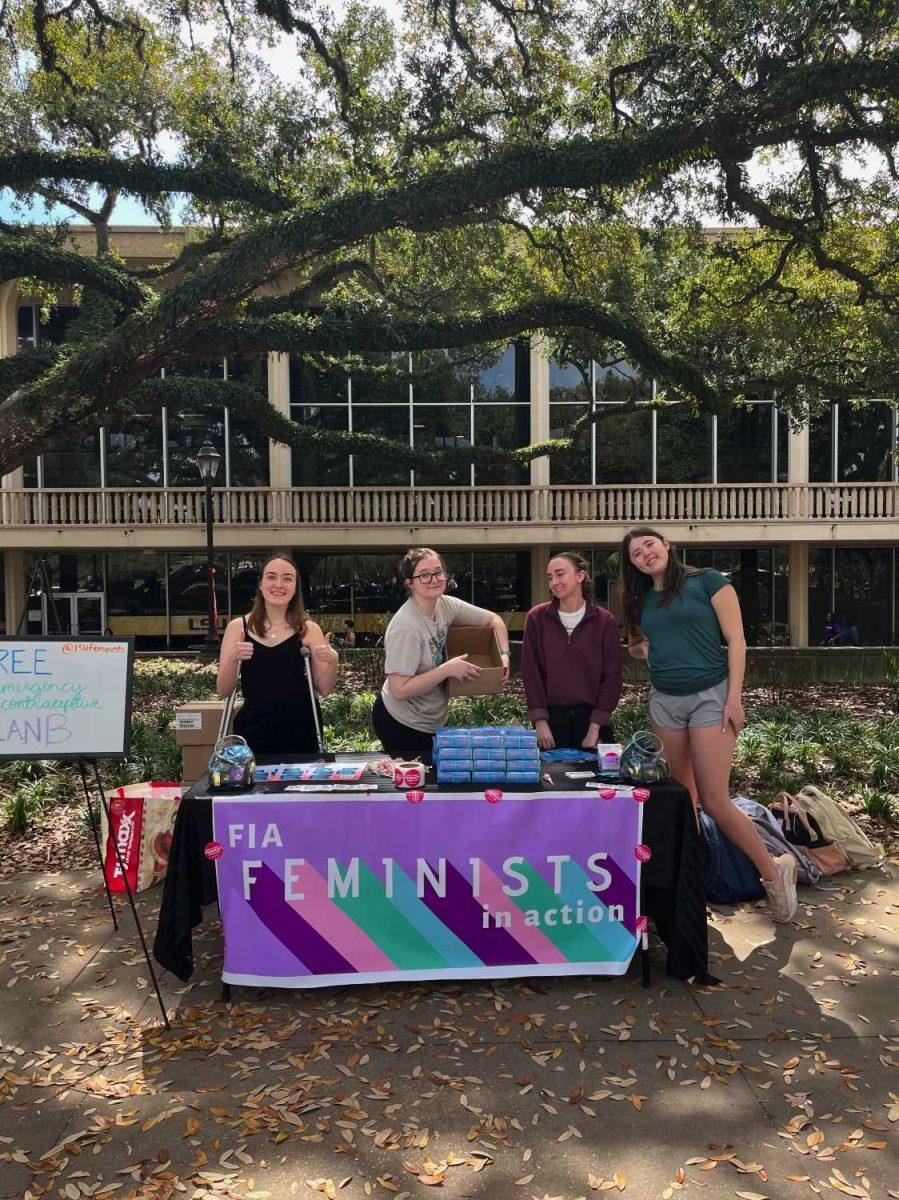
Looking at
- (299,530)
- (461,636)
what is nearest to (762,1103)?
(461,636)

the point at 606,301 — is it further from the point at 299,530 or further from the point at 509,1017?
the point at 509,1017

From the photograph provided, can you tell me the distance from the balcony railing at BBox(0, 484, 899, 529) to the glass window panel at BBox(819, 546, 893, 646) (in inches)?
74.6

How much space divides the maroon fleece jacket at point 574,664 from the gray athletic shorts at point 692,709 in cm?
29

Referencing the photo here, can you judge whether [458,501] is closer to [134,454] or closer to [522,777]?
[134,454]

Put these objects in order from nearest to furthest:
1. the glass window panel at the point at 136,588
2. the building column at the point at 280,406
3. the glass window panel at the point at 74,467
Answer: the building column at the point at 280,406 < the glass window panel at the point at 74,467 < the glass window panel at the point at 136,588

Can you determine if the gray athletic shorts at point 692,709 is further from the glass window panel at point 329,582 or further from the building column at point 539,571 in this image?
the glass window panel at point 329,582

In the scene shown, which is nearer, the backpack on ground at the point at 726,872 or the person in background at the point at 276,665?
the person in background at the point at 276,665

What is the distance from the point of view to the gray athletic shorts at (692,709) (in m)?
4.03

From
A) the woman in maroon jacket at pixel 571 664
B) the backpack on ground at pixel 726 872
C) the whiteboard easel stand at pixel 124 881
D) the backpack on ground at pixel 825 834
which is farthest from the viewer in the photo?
the backpack on ground at pixel 825 834

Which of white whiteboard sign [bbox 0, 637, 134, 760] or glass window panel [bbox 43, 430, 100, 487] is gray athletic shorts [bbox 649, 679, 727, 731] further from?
glass window panel [bbox 43, 430, 100, 487]

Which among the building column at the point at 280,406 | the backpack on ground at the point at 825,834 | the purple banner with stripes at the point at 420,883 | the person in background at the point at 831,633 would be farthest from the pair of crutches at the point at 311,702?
the person in background at the point at 831,633

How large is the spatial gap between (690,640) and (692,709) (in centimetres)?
35

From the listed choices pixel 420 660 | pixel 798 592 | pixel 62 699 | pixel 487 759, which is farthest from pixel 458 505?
pixel 62 699

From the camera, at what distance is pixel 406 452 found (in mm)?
14438
